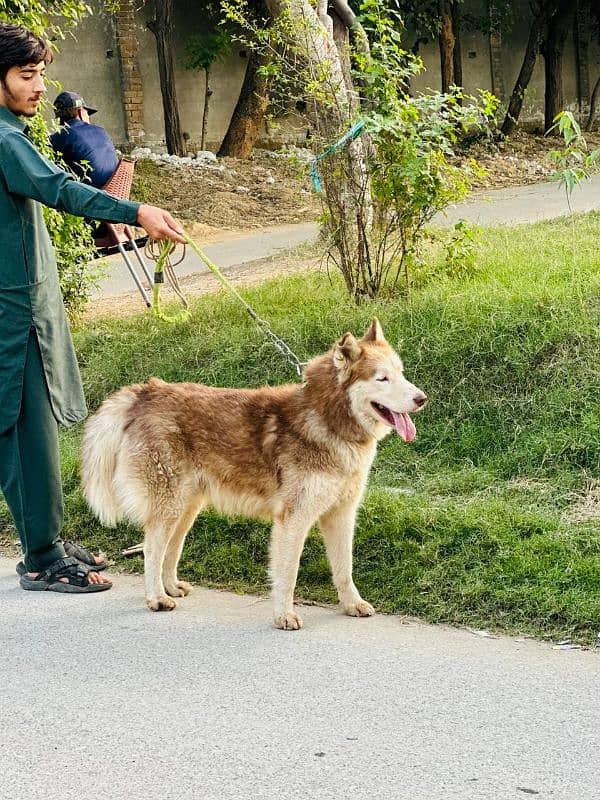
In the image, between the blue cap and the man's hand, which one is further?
the blue cap

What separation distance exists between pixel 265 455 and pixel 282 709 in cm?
147

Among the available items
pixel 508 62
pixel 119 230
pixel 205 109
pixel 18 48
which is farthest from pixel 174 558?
pixel 508 62

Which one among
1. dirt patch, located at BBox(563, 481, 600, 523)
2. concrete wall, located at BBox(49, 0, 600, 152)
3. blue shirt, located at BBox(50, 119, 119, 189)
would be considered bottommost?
dirt patch, located at BBox(563, 481, 600, 523)

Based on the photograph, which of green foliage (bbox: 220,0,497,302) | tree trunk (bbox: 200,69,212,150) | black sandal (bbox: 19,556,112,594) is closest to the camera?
black sandal (bbox: 19,556,112,594)

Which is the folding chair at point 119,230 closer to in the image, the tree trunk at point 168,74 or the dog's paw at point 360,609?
the dog's paw at point 360,609

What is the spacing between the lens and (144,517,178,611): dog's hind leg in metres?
5.31

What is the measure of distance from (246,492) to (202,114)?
66.2 ft

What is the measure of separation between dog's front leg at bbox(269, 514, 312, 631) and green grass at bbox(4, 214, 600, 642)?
0.48 meters

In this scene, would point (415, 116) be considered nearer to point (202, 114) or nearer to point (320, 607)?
point (320, 607)

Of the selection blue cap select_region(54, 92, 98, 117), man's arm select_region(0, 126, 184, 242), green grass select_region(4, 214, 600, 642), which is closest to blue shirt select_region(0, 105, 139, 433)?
man's arm select_region(0, 126, 184, 242)

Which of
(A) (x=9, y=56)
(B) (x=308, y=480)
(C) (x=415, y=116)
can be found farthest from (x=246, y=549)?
(C) (x=415, y=116)

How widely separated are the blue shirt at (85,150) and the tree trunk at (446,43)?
48.4ft

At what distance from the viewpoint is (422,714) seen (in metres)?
4.01

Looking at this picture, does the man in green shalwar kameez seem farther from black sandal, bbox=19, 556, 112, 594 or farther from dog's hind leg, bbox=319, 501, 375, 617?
dog's hind leg, bbox=319, 501, 375, 617
